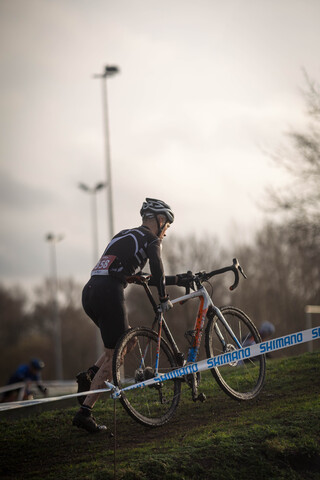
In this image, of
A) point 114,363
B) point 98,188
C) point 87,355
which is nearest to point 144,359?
point 114,363

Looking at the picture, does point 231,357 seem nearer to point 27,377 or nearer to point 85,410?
point 85,410

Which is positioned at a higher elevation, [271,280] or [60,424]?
[271,280]

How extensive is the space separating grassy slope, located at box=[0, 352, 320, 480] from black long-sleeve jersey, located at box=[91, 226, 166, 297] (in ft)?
4.77

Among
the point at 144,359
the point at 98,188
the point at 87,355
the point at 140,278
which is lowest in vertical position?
the point at 87,355

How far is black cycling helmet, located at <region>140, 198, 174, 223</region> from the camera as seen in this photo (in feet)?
21.6

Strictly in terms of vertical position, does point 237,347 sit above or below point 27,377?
above

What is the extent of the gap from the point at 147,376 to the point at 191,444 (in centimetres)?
93

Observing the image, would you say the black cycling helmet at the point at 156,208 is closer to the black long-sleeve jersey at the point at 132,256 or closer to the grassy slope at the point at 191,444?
the black long-sleeve jersey at the point at 132,256

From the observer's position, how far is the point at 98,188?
4044 centimetres

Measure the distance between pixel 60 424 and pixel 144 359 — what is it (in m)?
1.61

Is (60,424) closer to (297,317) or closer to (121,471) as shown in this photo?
(121,471)

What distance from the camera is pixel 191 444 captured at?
5.43 meters

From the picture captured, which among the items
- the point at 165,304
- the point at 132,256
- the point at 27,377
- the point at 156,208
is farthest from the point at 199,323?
the point at 27,377

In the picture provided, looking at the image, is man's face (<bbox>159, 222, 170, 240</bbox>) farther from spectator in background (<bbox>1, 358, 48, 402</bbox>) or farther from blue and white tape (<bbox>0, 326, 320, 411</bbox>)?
spectator in background (<bbox>1, 358, 48, 402</bbox>)
